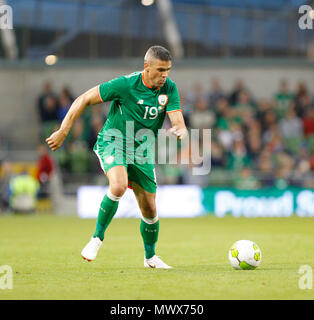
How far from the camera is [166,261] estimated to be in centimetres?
842

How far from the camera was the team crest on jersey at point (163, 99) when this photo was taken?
7.55 m

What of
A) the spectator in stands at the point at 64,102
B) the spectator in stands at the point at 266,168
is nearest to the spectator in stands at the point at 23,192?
the spectator in stands at the point at 64,102

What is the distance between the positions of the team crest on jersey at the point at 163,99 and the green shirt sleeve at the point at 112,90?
40 centimetres

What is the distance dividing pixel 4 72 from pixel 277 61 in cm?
924

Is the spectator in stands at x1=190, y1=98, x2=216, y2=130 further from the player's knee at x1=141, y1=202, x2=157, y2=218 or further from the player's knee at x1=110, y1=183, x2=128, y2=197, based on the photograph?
the player's knee at x1=110, y1=183, x2=128, y2=197

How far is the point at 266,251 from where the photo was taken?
9.41m

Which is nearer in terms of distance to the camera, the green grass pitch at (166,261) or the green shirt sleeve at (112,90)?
the green grass pitch at (166,261)

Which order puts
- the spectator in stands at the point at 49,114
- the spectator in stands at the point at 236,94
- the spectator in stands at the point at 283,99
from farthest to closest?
1. the spectator in stands at the point at 283,99
2. the spectator in stands at the point at 236,94
3. the spectator in stands at the point at 49,114

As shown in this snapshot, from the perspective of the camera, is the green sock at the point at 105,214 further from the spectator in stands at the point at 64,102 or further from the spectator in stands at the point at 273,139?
the spectator in stands at the point at 64,102

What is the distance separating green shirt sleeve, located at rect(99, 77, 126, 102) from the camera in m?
7.40

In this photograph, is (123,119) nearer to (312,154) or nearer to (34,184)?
(34,184)

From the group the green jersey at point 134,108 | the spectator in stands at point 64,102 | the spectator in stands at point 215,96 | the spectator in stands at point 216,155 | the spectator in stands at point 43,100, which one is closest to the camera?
the green jersey at point 134,108

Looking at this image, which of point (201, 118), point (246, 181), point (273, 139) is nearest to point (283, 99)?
point (273, 139)
